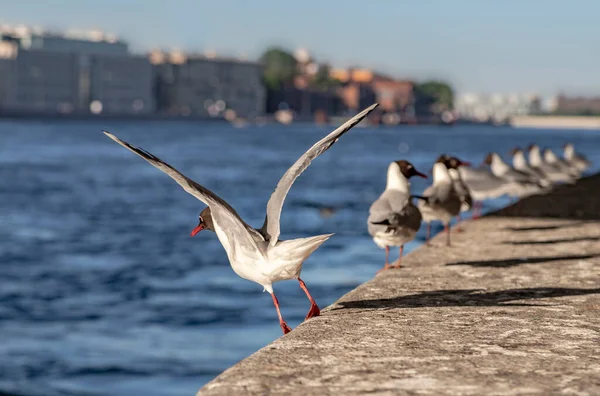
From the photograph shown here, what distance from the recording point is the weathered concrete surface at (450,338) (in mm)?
3605

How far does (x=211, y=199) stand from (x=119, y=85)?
148561mm

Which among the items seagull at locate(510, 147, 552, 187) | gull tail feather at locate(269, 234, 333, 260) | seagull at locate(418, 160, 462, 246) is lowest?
seagull at locate(510, 147, 552, 187)

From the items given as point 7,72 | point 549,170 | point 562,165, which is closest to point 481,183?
point 549,170

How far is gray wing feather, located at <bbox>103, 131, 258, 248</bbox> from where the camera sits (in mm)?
4117

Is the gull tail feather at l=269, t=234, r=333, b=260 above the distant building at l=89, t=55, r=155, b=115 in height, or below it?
above

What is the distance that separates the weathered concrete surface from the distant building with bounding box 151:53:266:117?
508 ft

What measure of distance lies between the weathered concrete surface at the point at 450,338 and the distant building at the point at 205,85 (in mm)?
154819

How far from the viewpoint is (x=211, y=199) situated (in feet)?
14.0

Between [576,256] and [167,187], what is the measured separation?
3010 cm

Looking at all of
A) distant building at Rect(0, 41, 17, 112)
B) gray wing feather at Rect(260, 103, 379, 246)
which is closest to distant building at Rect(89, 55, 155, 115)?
distant building at Rect(0, 41, 17, 112)

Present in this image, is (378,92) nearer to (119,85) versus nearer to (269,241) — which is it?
(119,85)

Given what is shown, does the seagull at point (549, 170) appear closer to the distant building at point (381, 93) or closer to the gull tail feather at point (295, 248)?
the gull tail feather at point (295, 248)

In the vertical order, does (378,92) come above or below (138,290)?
below

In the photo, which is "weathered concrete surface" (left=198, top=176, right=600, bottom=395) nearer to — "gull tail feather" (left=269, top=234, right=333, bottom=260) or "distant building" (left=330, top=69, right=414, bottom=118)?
"gull tail feather" (left=269, top=234, right=333, bottom=260)
